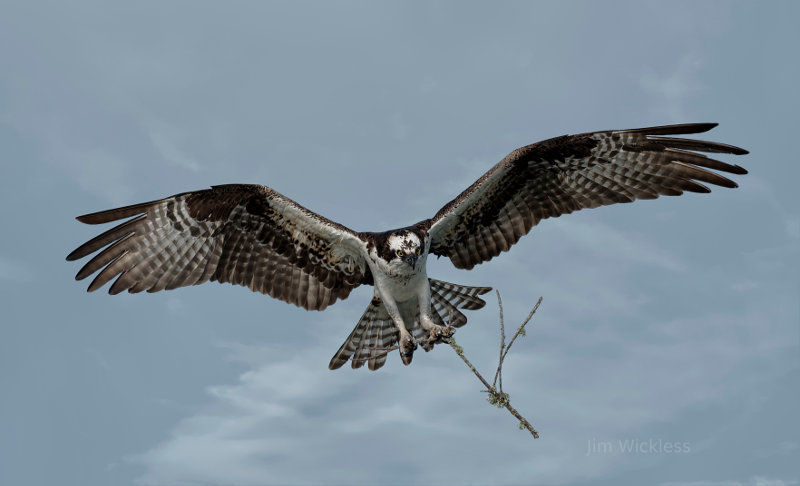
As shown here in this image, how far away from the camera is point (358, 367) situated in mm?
9812

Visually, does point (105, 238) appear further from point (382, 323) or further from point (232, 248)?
point (382, 323)

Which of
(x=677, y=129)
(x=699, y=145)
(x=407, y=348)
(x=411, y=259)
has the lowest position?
(x=407, y=348)

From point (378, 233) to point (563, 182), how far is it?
2735mm

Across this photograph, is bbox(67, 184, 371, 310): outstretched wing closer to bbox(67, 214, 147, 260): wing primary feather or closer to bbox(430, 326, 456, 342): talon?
bbox(67, 214, 147, 260): wing primary feather

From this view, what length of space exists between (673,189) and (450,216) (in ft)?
9.95

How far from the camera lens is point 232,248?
979cm

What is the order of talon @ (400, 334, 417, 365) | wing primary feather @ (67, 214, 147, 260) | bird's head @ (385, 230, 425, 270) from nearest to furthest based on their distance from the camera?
bird's head @ (385, 230, 425, 270) < talon @ (400, 334, 417, 365) < wing primary feather @ (67, 214, 147, 260)

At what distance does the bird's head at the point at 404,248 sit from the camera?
8562mm

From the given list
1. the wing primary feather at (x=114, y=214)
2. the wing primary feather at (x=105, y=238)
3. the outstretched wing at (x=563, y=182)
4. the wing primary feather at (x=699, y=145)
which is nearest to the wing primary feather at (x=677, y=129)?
the outstretched wing at (x=563, y=182)

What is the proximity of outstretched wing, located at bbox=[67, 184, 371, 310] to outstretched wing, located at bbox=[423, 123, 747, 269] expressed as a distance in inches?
58.4

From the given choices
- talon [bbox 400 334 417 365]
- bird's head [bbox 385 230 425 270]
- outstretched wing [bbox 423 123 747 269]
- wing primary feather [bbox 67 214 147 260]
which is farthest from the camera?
outstretched wing [bbox 423 123 747 269]

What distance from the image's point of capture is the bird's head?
8.56 m

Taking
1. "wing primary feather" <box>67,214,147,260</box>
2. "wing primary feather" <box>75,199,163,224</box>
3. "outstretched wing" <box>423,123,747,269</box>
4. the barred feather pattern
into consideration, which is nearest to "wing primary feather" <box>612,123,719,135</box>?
"outstretched wing" <box>423,123,747,269</box>

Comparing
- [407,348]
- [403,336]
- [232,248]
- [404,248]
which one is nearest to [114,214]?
[232,248]
